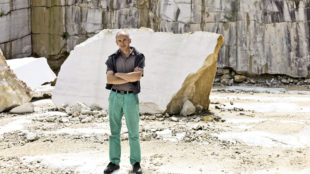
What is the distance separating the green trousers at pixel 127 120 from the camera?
2.37m

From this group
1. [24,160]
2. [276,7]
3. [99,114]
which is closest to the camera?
[24,160]

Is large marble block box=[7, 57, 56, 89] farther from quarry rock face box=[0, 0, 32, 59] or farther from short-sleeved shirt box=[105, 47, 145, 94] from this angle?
short-sleeved shirt box=[105, 47, 145, 94]

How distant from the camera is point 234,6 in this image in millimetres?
10008

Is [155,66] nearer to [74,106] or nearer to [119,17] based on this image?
[74,106]

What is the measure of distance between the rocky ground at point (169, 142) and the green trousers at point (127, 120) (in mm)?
169

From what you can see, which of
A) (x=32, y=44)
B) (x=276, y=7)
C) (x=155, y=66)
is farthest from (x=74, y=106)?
(x=32, y=44)

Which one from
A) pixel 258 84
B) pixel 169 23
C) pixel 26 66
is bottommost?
pixel 258 84

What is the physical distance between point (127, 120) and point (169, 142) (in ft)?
3.43

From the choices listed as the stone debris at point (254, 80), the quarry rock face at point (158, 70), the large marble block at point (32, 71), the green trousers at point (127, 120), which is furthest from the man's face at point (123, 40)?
the stone debris at point (254, 80)

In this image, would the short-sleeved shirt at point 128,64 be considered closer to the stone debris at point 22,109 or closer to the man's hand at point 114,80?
the man's hand at point 114,80

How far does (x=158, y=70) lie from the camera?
191 inches

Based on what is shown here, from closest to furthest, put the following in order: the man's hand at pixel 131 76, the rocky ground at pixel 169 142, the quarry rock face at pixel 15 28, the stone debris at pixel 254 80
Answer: the man's hand at pixel 131 76
the rocky ground at pixel 169 142
the stone debris at pixel 254 80
the quarry rock face at pixel 15 28

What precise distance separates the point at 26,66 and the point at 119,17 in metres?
4.66

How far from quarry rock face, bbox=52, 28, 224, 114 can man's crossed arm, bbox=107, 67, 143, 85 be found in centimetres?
229
